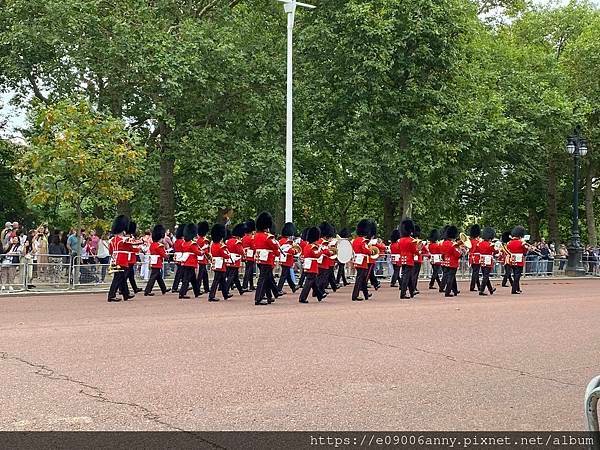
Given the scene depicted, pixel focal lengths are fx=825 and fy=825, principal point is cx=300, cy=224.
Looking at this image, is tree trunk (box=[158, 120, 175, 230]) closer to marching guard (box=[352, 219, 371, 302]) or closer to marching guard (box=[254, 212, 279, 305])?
marching guard (box=[352, 219, 371, 302])

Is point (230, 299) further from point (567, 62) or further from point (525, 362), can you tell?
point (567, 62)

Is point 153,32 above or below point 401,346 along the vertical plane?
above

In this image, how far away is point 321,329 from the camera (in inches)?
477

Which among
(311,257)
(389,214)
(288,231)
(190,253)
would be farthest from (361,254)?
(389,214)

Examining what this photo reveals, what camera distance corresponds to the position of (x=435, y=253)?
22875 millimetres

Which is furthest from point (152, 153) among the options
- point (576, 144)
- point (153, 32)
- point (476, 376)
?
point (476, 376)

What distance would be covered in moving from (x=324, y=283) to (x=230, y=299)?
2.24 m

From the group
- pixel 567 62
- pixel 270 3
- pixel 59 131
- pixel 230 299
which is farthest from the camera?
pixel 567 62

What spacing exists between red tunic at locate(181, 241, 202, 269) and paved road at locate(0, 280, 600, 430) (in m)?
3.48

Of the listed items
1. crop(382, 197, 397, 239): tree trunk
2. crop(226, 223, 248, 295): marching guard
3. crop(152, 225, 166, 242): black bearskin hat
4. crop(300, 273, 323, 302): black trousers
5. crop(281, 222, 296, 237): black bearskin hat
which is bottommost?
crop(300, 273, 323, 302): black trousers

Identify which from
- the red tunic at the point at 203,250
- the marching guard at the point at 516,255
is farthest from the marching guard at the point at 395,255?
the red tunic at the point at 203,250

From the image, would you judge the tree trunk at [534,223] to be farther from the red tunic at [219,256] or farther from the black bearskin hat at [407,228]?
the red tunic at [219,256]

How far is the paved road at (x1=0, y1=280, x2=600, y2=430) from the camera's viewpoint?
648 cm

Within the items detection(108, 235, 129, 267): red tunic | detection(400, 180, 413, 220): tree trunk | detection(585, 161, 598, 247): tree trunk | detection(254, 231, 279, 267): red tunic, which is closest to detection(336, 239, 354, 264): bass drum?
detection(254, 231, 279, 267): red tunic
